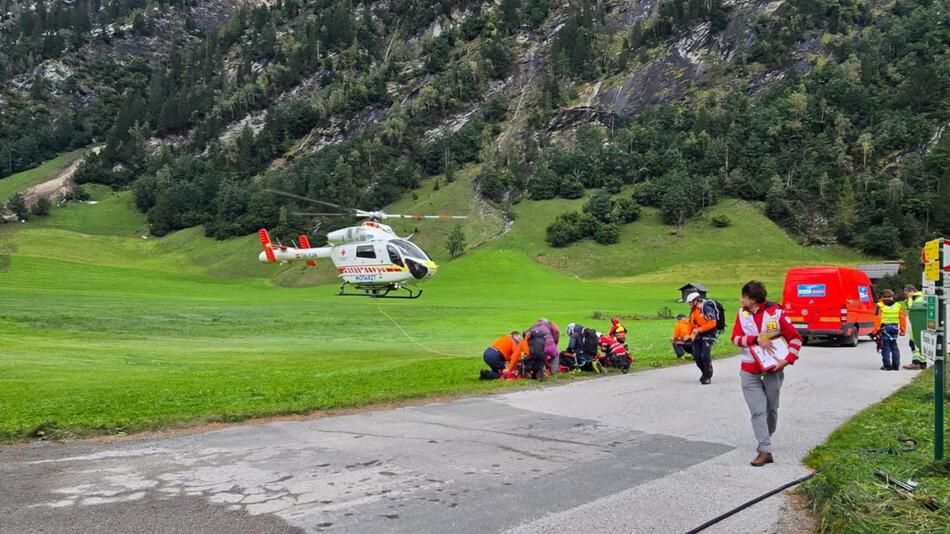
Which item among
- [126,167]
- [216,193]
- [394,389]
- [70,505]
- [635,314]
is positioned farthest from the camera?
[126,167]

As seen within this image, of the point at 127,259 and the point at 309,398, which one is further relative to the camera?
the point at 127,259

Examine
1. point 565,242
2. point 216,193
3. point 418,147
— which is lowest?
point 565,242

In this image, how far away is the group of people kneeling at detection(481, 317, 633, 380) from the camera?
52.1 feet

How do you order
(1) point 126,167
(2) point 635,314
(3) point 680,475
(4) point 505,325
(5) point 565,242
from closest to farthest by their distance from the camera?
(3) point 680,475 < (4) point 505,325 < (2) point 635,314 < (5) point 565,242 < (1) point 126,167

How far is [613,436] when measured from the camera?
9.34 meters

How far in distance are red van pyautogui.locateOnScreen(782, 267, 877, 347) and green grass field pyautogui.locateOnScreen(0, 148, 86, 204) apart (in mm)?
168660

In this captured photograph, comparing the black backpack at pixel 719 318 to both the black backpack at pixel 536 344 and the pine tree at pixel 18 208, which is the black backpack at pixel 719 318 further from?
the pine tree at pixel 18 208

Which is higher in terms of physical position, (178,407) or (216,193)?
(216,193)

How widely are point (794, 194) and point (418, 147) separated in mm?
86310

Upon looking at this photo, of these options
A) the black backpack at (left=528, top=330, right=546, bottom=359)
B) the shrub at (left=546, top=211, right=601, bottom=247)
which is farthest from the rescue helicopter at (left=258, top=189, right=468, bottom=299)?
the shrub at (left=546, top=211, right=601, bottom=247)

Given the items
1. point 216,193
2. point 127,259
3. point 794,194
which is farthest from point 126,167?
point 794,194

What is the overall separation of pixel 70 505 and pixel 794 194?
4631 inches

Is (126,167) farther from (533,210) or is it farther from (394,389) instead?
(394,389)

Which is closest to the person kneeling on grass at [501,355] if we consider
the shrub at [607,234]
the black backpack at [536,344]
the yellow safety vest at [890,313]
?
the black backpack at [536,344]
